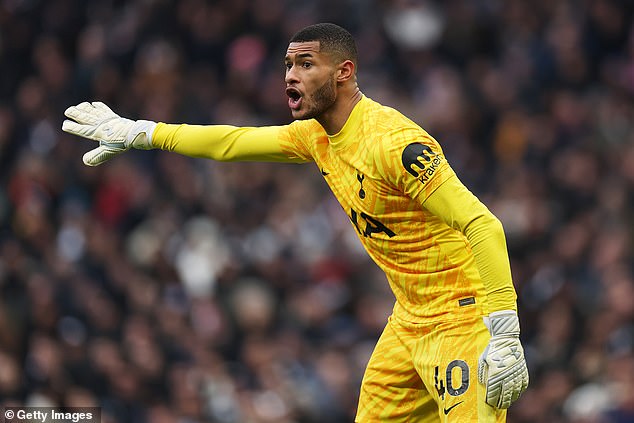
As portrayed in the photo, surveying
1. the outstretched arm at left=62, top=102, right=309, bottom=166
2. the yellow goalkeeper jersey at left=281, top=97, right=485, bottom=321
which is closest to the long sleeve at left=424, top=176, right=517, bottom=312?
the yellow goalkeeper jersey at left=281, top=97, right=485, bottom=321

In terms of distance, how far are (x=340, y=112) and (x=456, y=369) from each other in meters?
1.44

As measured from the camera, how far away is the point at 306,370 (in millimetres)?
12172

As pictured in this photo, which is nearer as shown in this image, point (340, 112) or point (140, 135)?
point (340, 112)

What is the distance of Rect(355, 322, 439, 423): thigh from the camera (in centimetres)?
736

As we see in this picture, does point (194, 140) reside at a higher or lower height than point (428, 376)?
higher

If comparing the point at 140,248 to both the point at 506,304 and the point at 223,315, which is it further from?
Result: the point at 506,304

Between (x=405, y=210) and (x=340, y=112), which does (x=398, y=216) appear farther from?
(x=340, y=112)

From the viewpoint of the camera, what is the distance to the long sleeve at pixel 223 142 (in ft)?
25.4

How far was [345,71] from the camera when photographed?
7242 millimetres

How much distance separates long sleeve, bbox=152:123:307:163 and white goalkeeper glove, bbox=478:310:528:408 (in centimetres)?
165

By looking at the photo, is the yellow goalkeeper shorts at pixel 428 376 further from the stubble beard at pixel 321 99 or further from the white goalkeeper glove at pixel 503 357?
the stubble beard at pixel 321 99
